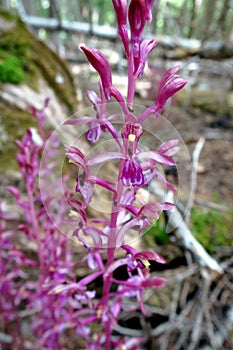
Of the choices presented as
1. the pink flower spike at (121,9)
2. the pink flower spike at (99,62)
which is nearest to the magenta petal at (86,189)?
the pink flower spike at (99,62)

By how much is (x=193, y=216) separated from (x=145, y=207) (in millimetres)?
1683

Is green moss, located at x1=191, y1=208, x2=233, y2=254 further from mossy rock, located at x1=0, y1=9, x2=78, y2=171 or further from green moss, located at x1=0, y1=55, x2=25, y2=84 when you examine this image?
green moss, located at x1=0, y1=55, x2=25, y2=84

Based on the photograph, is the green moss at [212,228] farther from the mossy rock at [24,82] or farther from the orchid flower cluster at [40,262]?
the mossy rock at [24,82]

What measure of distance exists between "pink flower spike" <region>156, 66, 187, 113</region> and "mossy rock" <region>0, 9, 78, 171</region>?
179cm

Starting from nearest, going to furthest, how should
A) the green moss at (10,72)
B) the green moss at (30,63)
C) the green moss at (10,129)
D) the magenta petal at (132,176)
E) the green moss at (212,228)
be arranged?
1. the magenta petal at (132,176)
2. the green moss at (212,228)
3. the green moss at (10,129)
4. the green moss at (10,72)
5. the green moss at (30,63)

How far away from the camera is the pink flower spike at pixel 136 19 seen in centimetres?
90

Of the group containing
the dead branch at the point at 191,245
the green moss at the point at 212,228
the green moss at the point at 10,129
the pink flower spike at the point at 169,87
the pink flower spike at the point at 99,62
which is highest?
the pink flower spike at the point at 99,62

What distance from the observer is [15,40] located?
3.48 m

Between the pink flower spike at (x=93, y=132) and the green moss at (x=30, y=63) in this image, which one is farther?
the green moss at (x=30, y=63)

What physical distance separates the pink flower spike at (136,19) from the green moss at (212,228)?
5.83ft

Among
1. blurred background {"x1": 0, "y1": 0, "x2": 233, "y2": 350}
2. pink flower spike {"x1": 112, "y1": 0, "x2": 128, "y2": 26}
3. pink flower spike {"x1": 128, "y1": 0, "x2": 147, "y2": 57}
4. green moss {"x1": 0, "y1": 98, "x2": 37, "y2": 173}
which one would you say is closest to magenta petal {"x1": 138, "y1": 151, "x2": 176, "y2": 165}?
pink flower spike {"x1": 128, "y1": 0, "x2": 147, "y2": 57}

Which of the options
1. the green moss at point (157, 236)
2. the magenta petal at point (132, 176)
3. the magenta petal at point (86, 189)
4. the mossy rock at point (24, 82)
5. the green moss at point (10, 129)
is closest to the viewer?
the magenta petal at point (132, 176)

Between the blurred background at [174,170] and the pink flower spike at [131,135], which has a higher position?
the pink flower spike at [131,135]

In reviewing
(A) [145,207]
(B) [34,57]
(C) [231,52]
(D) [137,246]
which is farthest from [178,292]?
(C) [231,52]
